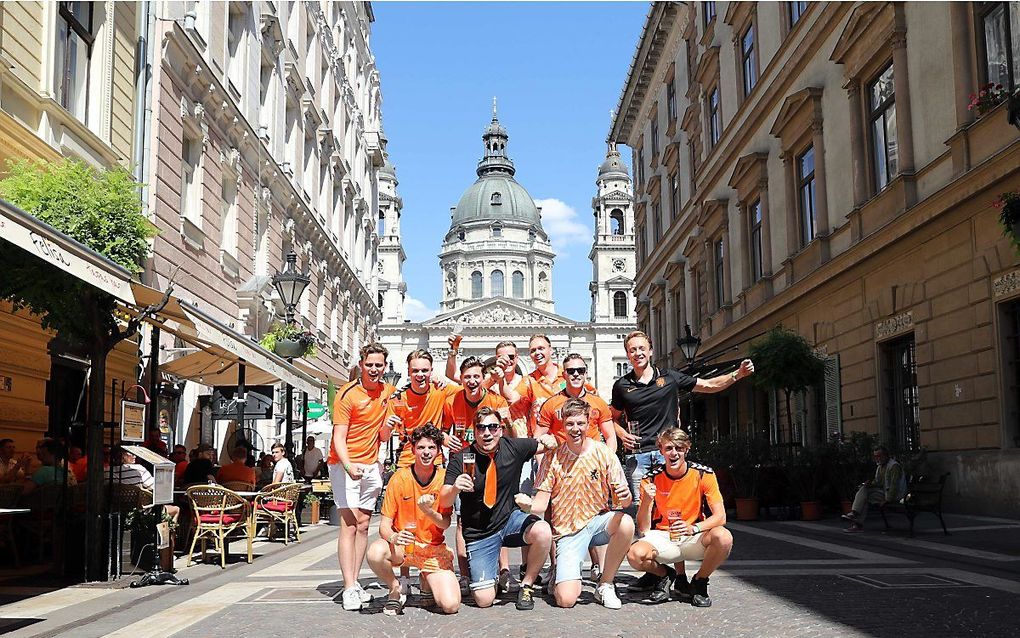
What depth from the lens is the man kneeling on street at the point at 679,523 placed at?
7039 mm

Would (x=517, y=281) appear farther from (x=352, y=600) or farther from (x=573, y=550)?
(x=573, y=550)

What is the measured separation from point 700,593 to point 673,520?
1.80 ft

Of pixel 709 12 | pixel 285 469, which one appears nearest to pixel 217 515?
pixel 285 469

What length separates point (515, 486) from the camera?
24.0ft

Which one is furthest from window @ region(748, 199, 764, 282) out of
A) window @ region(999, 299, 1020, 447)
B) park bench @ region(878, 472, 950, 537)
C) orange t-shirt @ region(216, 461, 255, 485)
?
orange t-shirt @ region(216, 461, 255, 485)

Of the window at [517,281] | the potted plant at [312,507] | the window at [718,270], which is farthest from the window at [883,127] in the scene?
the window at [517,281]

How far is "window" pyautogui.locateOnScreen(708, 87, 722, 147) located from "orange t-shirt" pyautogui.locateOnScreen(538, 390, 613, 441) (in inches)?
863

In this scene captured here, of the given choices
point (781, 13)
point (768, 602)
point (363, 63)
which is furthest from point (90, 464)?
point (363, 63)

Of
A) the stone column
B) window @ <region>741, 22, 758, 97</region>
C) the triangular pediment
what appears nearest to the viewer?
the stone column

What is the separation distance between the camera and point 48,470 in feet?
37.9

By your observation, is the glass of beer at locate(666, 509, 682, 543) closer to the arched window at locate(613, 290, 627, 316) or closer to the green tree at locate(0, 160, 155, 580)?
the green tree at locate(0, 160, 155, 580)

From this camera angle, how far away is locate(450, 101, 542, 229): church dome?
434 feet

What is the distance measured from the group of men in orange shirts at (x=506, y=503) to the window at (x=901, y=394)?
31.8 ft

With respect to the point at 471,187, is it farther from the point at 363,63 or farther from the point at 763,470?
the point at 763,470
